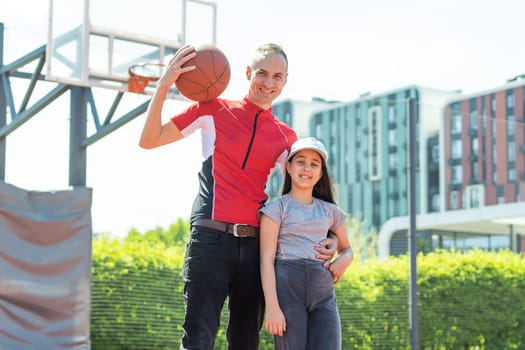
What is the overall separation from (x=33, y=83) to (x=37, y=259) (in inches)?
63.6

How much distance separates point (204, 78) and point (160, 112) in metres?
0.24

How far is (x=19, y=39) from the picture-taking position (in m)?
7.47

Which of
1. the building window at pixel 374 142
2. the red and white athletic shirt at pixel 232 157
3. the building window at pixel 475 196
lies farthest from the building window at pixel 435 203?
the red and white athletic shirt at pixel 232 157

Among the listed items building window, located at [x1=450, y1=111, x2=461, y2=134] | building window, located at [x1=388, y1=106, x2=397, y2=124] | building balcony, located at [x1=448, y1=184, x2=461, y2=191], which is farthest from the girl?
building window, located at [x1=450, y1=111, x2=461, y2=134]

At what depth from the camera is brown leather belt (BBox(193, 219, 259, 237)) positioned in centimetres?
346

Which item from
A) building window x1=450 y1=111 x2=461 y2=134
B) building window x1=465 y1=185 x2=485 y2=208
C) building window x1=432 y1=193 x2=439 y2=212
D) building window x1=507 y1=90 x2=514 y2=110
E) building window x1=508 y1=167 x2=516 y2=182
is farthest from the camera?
building window x1=450 y1=111 x2=461 y2=134

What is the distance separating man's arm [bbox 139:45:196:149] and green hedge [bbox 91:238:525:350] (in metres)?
4.46

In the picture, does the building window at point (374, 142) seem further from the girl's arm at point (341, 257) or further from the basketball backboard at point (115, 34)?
the girl's arm at point (341, 257)

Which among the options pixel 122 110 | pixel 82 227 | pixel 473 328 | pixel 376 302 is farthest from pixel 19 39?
pixel 473 328

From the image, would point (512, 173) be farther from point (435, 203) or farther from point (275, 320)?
point (275, 320)

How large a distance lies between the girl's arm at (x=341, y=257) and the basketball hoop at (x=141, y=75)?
418 centimetres

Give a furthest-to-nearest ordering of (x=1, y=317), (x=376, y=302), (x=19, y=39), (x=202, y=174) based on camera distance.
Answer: (x=376, y=302), (x=19, y=39), (x=1, y=317), (x=202, y=174)

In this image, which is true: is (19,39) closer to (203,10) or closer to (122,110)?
(122,110)

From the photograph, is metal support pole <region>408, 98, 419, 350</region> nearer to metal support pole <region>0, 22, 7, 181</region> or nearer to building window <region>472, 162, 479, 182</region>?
metal support pole <region>0, 22, 7, 181</region>
